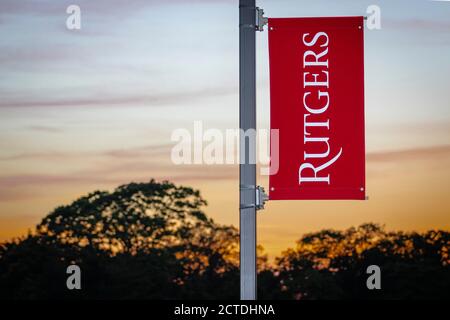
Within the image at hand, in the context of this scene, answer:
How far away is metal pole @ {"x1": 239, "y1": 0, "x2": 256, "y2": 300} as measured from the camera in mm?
7289

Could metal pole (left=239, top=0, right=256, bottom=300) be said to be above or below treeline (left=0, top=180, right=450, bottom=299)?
above

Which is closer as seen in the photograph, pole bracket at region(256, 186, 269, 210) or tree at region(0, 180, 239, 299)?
pole bracket at region(256, 186, 269, 210)

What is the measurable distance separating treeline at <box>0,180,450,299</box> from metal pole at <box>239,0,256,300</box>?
A: 9659 mm

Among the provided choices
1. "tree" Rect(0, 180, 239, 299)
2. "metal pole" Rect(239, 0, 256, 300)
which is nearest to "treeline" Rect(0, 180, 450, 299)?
"tree" Rect(0, 180, 239, 299)

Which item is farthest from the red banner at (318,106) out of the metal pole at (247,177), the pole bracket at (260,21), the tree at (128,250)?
the tree at (128,250)

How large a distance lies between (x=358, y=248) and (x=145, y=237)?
4.42 metres

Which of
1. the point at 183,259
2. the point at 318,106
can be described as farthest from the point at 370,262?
the point at 318,106

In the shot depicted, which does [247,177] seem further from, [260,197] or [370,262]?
[370,262]

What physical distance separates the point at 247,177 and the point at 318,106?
0.87 meters

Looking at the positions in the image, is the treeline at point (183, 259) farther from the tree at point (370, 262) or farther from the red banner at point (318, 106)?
the red banner at point (318, 106)

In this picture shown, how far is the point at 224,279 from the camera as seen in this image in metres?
17.2

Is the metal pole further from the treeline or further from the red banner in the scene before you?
the treeline
